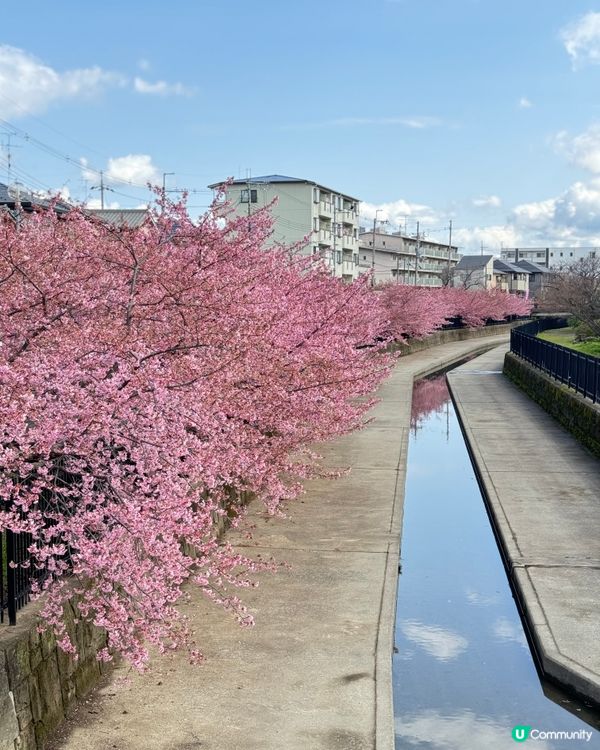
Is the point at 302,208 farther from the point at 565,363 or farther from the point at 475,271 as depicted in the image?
the point at 475,271

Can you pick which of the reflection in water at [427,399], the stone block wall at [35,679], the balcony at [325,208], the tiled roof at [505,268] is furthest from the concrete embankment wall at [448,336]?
the tiled roof at [505,268]

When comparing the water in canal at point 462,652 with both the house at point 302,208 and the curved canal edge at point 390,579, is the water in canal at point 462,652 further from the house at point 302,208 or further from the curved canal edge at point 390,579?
the house at point 302,208

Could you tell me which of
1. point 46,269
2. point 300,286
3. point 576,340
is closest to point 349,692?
point 46,269

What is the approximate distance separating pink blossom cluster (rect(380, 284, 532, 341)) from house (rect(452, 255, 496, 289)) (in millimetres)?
44745

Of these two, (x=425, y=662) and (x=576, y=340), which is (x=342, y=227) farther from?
(x=425, y=662)

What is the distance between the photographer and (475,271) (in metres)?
138

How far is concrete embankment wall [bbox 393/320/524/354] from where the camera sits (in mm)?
49844

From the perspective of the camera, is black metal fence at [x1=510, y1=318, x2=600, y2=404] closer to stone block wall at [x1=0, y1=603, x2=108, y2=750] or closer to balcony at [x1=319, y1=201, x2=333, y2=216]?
stone block wall at [x1=0, y1=603, x2=108, y2=750]

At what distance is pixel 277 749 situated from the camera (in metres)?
6.13

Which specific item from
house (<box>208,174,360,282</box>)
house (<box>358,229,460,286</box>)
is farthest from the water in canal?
house (<box>358,229,460,286</box>)

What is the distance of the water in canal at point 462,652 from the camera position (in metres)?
7.11

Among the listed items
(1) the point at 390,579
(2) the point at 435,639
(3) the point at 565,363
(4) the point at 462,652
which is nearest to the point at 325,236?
(3) the point at 565,363

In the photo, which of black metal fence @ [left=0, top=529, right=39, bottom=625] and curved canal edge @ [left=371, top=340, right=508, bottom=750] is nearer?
black metal fence @ [left=0, top=529, right=39, bottom=625]

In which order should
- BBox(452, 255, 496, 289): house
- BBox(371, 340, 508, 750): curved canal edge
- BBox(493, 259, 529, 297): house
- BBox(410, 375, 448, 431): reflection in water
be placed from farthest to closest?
BBox(493, 259, 529, 297): house, BBox(452, 255, 496, 289): house, BBox(410, 375, 448, 431): reflection in water, BBox(371, 340, 508, 750): curved canal edge
